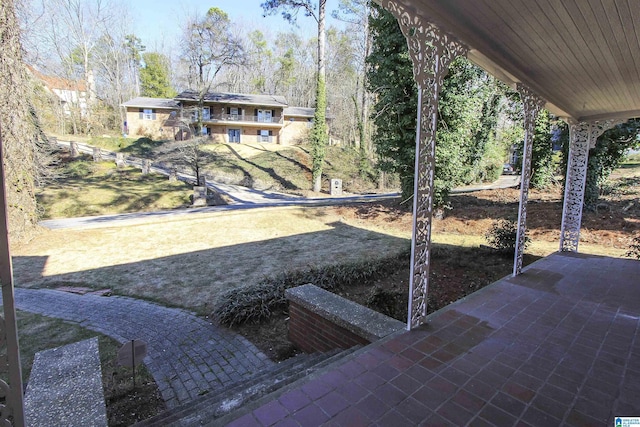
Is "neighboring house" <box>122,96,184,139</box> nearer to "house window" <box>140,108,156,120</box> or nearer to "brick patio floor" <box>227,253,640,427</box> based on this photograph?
"house window" <box>140,108,156,120</box>

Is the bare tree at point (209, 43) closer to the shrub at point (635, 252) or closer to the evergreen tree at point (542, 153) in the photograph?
the evergreen tree at point (542, 153)

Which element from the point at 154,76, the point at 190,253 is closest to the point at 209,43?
the point at 154,76

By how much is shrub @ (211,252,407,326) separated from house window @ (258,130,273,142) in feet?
94.1

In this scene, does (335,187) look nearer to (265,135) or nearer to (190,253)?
(190,253)

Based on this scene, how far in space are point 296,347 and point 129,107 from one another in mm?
33724

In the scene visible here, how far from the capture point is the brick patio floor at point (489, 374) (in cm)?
200

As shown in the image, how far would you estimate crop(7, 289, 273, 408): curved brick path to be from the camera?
3.31 metres

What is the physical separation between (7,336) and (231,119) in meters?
32.1

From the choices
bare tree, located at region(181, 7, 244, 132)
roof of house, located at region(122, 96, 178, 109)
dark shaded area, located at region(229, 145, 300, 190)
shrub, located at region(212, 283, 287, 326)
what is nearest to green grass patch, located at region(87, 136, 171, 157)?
roof of house, located at region(122, 96, 178, 109)

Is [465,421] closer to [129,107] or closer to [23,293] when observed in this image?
[23,293]

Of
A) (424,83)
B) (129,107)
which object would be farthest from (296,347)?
(129,107)

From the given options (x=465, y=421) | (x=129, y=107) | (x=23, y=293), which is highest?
(x=129, y=107)

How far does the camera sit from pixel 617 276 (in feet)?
15.9

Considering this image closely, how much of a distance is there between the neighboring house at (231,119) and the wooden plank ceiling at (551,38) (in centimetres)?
2925
